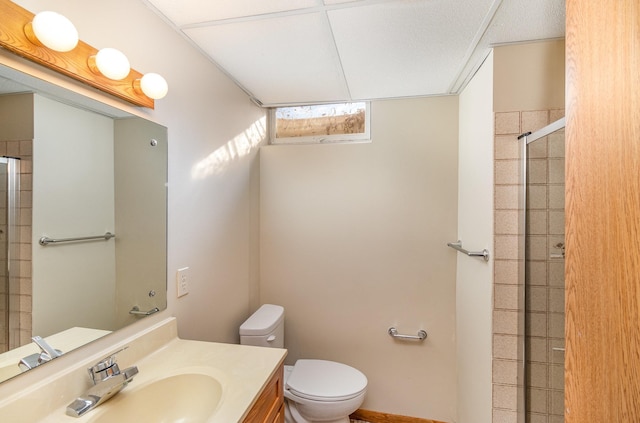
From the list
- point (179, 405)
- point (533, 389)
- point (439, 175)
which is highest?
point (439, 175)

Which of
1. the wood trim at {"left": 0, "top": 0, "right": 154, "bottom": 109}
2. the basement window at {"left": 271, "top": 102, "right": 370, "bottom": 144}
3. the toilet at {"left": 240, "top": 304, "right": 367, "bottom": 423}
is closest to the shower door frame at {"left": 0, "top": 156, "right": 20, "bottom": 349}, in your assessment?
the wood trim at {"left": 0, "top": 0, "right": 154, "bottom": 109}

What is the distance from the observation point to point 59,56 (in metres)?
0.79

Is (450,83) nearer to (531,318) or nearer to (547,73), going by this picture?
(547,73)

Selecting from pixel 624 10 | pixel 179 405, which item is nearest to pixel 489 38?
pixel 624 10

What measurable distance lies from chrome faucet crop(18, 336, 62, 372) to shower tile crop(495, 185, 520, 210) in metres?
1.80

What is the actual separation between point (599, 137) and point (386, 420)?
2.20 m

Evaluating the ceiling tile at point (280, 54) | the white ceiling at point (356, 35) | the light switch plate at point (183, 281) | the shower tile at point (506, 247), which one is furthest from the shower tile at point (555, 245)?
the light switch plate at point (183, 281)

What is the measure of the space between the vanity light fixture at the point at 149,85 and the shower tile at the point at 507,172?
153 centimetres

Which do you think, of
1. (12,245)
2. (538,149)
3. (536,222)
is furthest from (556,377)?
(12,245)

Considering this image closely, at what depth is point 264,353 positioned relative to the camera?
112 centimetres

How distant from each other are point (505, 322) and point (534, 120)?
999 mm

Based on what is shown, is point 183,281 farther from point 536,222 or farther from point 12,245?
point 536,222

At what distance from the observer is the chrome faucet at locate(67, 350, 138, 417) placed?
0.78 meters

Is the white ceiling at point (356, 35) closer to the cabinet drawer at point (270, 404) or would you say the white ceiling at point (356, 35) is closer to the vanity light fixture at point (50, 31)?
the vanity light fixture at point (50, 31)
